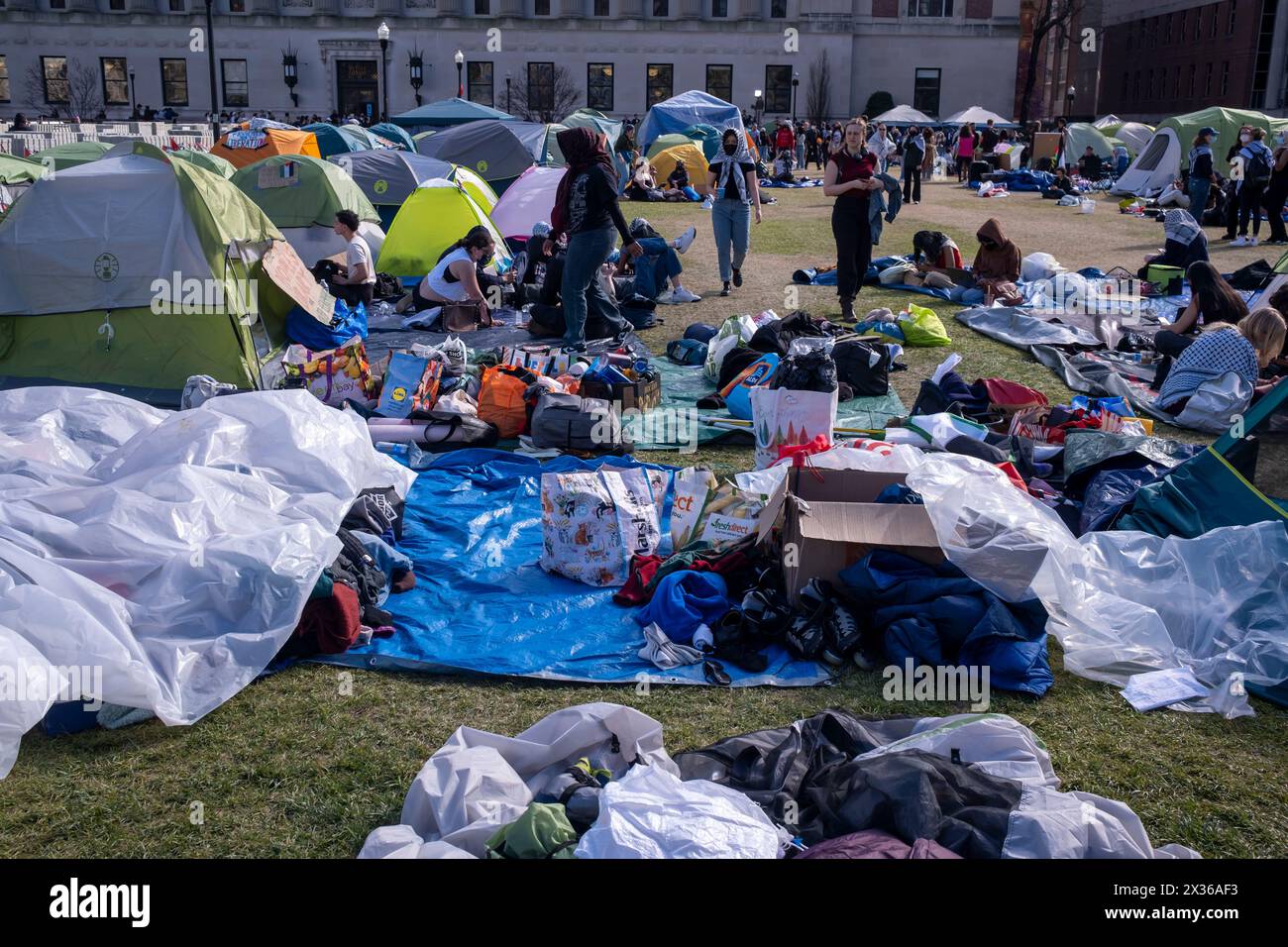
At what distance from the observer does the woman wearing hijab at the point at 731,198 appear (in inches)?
425

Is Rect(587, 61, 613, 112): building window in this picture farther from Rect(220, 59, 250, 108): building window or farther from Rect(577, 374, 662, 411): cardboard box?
Rect(577, 374, 662, 411): cardboard box

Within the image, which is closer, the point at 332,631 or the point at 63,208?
the point at 332,631

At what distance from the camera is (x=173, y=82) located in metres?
50.6

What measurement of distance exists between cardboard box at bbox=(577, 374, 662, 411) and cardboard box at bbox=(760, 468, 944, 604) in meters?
2.80

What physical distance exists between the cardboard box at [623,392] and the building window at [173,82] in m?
51.0

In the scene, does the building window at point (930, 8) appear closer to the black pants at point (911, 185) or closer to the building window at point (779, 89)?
the building window at point (779, 89)

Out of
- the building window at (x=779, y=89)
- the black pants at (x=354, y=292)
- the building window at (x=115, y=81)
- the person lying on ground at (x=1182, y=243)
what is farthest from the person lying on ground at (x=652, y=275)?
the building window at (x=115, y=81)

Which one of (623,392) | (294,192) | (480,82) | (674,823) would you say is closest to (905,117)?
(480,82)

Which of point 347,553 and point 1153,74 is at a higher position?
point 1153,74

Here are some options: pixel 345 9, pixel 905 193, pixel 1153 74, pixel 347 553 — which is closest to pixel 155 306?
pixel 347 553
